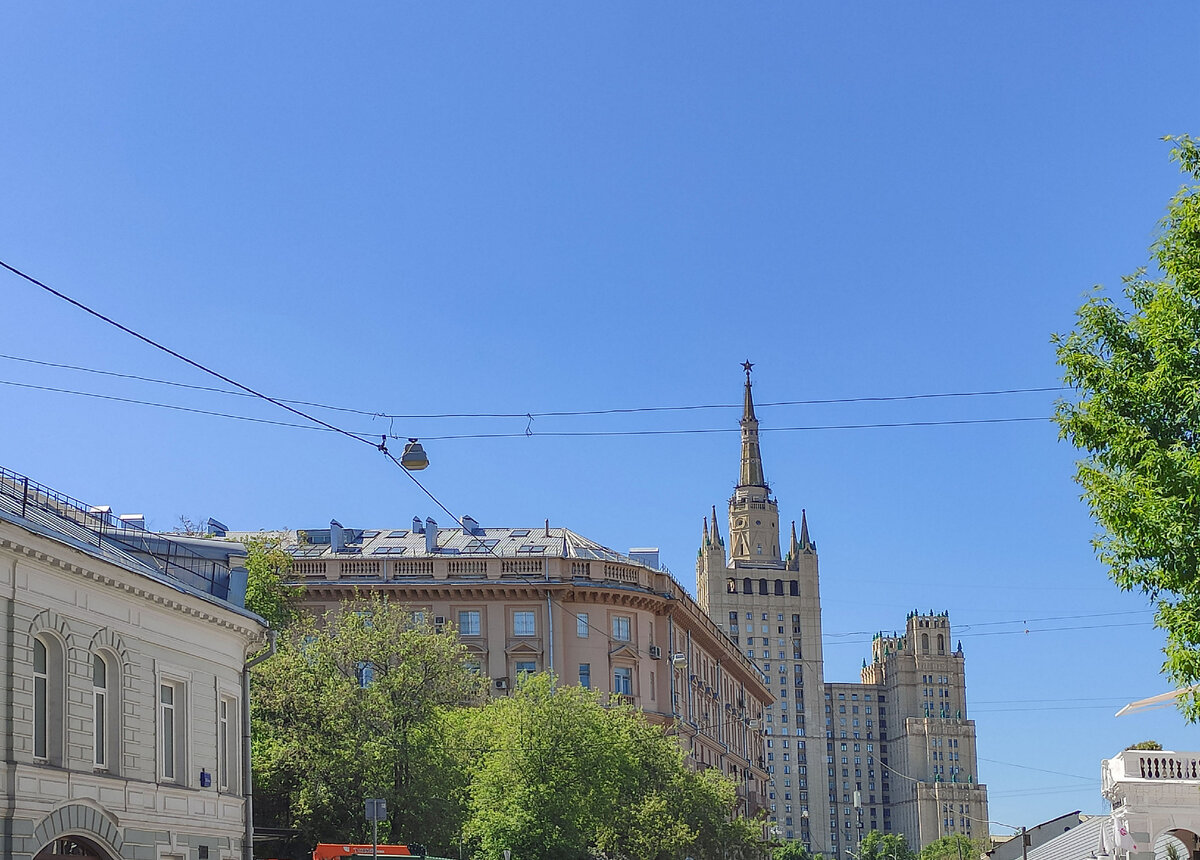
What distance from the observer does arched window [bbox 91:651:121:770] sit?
25375 millimetres

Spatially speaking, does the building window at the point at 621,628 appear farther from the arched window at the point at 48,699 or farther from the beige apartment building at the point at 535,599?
the arched window at the point at 48,699

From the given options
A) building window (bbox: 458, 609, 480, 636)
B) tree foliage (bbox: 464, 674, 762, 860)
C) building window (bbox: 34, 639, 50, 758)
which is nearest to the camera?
building window (bbox: 34, 639, 50, 758)

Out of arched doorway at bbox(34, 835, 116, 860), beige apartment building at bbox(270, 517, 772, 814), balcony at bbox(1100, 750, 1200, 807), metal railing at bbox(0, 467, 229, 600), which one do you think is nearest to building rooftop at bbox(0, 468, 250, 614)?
metal railing at bbox(0, 467, 229, 600)

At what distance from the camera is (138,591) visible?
2642 cm

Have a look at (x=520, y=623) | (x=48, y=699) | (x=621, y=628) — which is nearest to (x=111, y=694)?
(x=48, y=699)

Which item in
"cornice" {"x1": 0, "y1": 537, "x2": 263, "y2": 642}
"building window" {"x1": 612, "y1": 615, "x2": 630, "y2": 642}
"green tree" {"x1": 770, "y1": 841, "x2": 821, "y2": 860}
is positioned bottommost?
"green tree" {"x1": 770, "y1": 841, "x2": 821, "y2": 860}

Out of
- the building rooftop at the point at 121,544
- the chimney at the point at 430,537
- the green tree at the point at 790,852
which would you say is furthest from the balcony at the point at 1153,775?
the green tree at the point at 790,852

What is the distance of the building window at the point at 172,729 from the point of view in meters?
28.1

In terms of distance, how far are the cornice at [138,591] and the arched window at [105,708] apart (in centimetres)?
118

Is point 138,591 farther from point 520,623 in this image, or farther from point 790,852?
point 790,852

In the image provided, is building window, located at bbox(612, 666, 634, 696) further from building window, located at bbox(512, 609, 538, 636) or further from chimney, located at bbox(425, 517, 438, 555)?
chimney, located at bbox(425, 517, 438, 555)

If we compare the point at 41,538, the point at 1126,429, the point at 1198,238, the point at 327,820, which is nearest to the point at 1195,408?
the point at 1126,429

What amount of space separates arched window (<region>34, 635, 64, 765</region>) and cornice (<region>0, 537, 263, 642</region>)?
1163 millimetres

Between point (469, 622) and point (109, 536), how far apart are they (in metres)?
48.3
